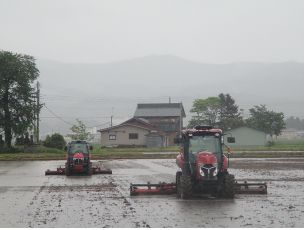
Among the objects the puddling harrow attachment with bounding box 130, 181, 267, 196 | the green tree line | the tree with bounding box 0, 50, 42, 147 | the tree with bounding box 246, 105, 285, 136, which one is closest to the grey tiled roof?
the green tree line

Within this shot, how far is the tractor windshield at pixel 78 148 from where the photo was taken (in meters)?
21.4

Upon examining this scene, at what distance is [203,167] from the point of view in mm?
11836

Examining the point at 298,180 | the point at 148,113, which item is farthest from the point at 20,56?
the point at 298,180

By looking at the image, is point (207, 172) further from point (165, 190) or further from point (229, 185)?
point (165, 190)

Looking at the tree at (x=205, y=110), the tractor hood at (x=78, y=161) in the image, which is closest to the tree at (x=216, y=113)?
the tree at (x=205, y=110)

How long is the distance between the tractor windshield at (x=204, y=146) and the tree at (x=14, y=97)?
142 feet

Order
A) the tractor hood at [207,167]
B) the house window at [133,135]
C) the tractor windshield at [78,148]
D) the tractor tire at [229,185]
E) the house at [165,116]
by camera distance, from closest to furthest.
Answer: the tractor hood at [207,167] < the tractor tire at [229,185] < the tractor windshield at [78,148] < the house window at [133,135] < the house at [165,116]

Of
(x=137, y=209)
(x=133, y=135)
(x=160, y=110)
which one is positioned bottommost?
(x=137, y=209)

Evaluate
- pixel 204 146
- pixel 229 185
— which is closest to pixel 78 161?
pixel 204 146

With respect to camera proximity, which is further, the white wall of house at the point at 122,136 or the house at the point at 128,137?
the white wall of house at the point at 122,136

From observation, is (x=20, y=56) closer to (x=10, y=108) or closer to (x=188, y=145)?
(x=10, y=108)

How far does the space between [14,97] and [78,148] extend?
35.6 meters

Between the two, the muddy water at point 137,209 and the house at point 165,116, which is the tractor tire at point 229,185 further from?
the house at point 165,116

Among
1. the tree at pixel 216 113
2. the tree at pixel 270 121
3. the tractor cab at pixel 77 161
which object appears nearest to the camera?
the tractor cab at pixel 77 161
